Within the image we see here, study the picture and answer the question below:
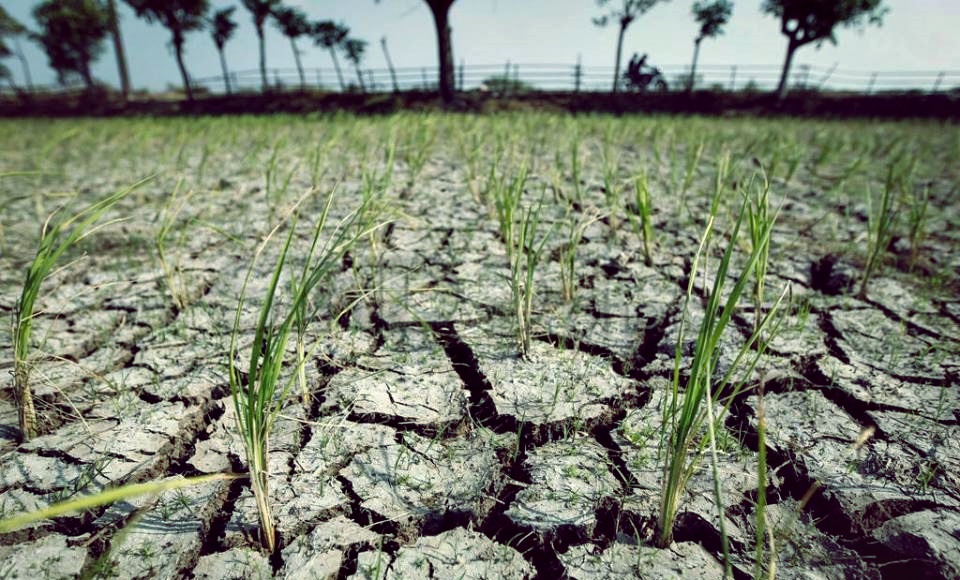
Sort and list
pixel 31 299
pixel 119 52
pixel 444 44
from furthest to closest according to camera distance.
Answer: pixel 119 52 → pixel 444 44 → pixel 31 299

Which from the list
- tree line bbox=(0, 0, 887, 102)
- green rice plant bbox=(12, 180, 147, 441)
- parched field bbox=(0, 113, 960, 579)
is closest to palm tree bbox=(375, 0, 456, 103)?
tree line bbox=(0, 0, 887, 102)

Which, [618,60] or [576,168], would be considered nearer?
[576,168]

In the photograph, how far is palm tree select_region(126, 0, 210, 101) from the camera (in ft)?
60.0

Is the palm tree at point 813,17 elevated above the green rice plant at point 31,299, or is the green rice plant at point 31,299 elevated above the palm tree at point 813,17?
the palm tree at point 813,17

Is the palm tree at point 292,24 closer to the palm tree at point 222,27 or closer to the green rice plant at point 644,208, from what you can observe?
the palm tree at point 222,27

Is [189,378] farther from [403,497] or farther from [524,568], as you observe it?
[524,568]

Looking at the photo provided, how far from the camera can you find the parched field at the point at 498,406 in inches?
31.9

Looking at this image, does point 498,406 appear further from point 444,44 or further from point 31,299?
point 444,44

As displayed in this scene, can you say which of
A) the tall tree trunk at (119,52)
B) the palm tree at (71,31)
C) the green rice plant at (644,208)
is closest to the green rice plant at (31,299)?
the green rice plant at (644,208)

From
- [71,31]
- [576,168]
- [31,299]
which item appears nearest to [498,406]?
[31,299]

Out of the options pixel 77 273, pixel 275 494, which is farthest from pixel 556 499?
pixel 77 273

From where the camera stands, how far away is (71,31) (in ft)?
84.0

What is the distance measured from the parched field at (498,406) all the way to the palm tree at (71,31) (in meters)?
27.0

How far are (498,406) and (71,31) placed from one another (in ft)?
114
